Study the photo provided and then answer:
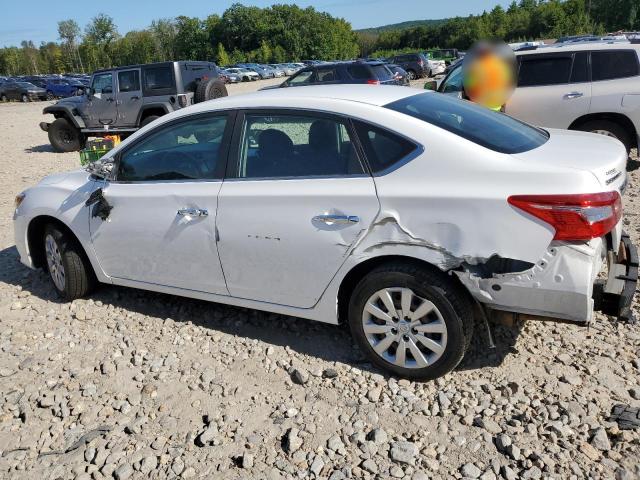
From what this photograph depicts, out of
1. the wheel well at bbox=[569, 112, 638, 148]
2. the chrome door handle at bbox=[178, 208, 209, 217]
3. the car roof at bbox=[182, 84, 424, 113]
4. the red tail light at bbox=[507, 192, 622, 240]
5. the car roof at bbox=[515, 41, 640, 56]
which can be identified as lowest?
the wheel well at bbox=[569, 112, 638, 148]

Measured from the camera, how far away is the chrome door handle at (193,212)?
3424 millimetres

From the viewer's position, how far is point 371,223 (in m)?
2.89

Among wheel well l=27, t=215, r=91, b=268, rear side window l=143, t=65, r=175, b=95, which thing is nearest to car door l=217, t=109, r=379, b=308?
wheel well l=27, t=215, r=91, b=268

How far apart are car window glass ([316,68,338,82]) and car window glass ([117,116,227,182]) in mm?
12899

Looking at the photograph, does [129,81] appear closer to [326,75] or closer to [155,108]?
[155,108]

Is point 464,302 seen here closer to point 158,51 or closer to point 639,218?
point 639,218

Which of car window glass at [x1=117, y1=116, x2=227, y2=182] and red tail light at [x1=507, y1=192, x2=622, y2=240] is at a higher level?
car window glass at [x1=117, y1=116, x2=227, y2=182]

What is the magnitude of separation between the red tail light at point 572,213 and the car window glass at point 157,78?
10.7 metres

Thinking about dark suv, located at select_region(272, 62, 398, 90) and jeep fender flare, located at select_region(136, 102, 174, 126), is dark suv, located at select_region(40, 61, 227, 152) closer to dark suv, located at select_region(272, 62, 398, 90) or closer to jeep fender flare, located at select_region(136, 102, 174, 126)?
jeep fender flare, located at select_region(136, 102, 174, 126)

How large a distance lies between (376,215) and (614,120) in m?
5.85

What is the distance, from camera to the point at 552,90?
759 cm

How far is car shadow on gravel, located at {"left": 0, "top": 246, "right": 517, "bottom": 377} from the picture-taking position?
3378 millimetres

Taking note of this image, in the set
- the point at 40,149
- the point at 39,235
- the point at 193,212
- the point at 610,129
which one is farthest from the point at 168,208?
the point at 40,149

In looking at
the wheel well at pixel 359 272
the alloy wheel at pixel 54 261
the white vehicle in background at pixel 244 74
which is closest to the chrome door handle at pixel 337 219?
the wheel well at pixel 359 272
